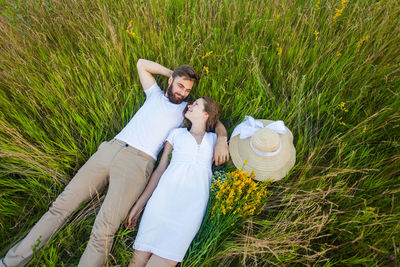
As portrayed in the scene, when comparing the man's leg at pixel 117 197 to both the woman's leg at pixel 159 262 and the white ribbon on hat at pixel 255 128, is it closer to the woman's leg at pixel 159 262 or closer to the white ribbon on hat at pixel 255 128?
the woman's leg at pixel 159 262

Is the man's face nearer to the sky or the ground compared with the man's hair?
nearer to the ground

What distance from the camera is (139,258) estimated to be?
6.57ft

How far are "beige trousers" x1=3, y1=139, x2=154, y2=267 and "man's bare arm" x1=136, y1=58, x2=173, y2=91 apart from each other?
0.89m

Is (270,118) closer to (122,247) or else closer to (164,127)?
(164,127)

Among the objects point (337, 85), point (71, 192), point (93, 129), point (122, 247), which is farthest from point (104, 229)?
point (337, 85)

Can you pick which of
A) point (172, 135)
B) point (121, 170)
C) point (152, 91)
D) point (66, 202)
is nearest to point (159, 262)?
point (121, 170)

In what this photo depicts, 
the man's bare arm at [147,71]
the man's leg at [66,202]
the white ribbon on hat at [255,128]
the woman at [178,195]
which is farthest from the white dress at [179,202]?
the man's bare arm at [147,71]

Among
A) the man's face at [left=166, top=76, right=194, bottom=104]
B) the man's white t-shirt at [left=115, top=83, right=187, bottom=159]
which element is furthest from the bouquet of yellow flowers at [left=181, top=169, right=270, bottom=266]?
the man's face at [left=166, top=76, right=194, bottom=104]

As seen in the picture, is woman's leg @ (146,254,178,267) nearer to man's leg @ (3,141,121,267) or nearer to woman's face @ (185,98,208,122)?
man's leg @ (3,141,121,267)

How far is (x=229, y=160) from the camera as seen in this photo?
2627 millimetres

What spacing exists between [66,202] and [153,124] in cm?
124

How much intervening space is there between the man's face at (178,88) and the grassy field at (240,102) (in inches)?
12.6

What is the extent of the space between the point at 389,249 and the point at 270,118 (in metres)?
1.69

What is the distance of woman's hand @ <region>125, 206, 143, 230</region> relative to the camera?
2283mm
